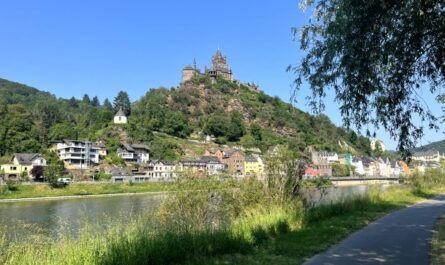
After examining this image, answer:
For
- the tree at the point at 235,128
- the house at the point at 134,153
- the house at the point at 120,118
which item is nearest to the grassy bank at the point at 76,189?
the house at the point at 134,153

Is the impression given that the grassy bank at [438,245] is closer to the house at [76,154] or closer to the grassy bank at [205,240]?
the grassy bank at [205,240]

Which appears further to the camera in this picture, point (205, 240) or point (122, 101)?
point (122, 101)

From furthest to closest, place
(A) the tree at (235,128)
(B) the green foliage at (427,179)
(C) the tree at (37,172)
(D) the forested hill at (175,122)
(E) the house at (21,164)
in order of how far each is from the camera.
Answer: (A) the tree at (235,128) → (D) the forested hill at (175,122) → (E) the house at (21,164) → (C) the tree at (37,172) → (B) the green foliage at (427,179)

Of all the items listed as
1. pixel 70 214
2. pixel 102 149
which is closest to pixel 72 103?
pixel 102 149

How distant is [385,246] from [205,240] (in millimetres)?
3853

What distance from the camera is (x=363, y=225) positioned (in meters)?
12.4

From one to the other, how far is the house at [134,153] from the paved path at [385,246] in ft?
320

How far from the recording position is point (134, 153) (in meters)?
108

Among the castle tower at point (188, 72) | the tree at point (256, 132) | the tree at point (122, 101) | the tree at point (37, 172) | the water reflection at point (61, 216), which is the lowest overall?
the water reflection at point (61, 216)

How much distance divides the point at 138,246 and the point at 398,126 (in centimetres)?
523

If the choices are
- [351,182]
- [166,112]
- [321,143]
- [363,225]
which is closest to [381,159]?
[321,143]

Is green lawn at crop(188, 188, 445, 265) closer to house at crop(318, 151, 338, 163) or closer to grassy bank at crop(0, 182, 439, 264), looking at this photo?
grassy bank at crop(0, 182, 439, 264)

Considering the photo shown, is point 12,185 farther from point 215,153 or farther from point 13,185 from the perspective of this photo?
point 215,153

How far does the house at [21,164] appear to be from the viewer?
82.1 m
